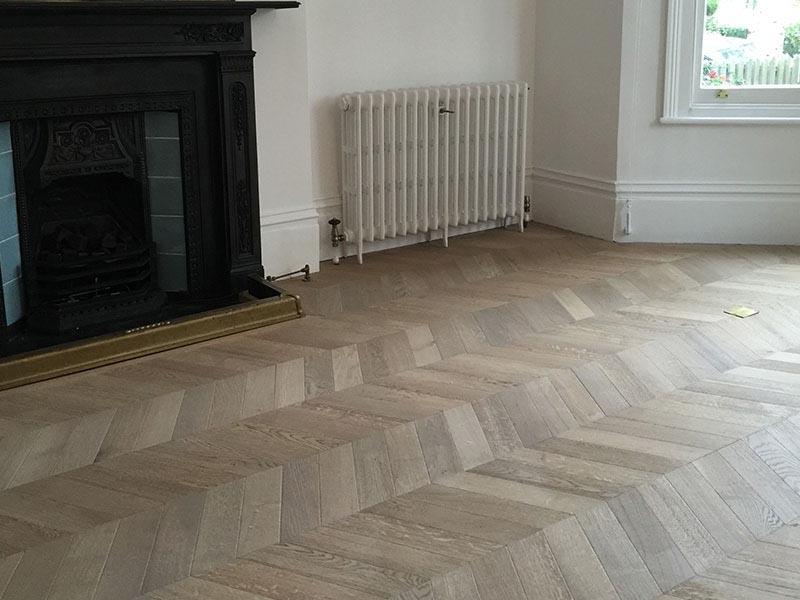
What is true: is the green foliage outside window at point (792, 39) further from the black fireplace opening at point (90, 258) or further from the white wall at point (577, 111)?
the black fireplace opening at point (90, 258)

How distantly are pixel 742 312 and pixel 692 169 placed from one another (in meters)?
1.27

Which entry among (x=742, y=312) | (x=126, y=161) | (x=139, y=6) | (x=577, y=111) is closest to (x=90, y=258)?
(x=126, y=161)

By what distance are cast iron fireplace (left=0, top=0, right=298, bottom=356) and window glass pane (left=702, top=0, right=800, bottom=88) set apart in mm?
2240

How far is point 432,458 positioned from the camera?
3.01 meters

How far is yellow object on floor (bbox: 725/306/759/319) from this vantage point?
428 cm

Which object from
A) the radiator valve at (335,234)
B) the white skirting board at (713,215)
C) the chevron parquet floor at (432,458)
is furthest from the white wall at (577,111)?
the radiator valve at (335,234)

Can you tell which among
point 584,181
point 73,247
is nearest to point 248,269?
point 73,247

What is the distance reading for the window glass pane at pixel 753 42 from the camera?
5.16 metres

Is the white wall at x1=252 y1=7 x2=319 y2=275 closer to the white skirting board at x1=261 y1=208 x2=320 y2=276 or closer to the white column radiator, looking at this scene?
the white skirting board at x1=261 y1=208 x2=320 y2=276

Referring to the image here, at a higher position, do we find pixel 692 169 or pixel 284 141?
pixel 284 141

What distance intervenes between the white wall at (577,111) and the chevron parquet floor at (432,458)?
1135 millimetres

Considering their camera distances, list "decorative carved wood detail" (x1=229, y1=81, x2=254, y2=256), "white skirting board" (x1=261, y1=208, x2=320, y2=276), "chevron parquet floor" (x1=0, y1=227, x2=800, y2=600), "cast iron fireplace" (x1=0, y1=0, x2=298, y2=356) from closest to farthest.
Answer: "chevron parquet floor" (x1=0, y1=227, x2=800, y2=600), "cast iron fireplace" (x1=0, y1=0, x2=298, y2=356), "decorative carved wood detail" (x1=229, y1=81, x2=254, y2=256), "white skirting board" (x1=261, y1=208, x2=320, y2=276)

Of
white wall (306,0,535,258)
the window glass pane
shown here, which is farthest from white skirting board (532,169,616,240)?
the window glass pane

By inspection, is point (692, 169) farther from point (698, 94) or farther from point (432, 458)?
point (432, 458)
